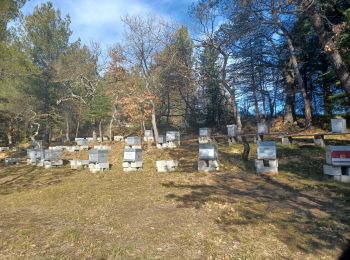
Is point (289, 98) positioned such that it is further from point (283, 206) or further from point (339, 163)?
point (283, 206)

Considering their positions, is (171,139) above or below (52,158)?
above

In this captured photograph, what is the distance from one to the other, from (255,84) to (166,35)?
11.4m

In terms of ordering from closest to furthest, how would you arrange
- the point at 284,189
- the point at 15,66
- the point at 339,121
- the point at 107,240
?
the point at 107,240, the point at 284,189, the point at 339,121, the point at 15,66

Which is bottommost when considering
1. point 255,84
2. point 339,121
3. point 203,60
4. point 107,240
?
point 107,240

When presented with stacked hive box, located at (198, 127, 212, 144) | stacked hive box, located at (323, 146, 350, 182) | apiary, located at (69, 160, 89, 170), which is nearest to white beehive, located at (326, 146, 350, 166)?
stacked hive box, located at (323, 146, 350, 182)

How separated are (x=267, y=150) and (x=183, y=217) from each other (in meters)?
5.29

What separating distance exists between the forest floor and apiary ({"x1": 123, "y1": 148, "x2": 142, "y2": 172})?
1810mm

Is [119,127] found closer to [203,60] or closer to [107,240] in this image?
[203,60]

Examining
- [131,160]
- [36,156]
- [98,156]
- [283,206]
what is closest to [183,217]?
[283,206]

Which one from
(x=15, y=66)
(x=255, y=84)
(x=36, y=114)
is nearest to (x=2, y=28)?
(x=15, y=66)

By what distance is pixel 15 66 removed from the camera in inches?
757

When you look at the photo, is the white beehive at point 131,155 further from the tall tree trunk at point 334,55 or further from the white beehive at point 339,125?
the white beehive at point 339,125

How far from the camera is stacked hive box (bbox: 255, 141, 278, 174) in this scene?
Result: 11.1 metres

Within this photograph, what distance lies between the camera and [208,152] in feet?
40.6
